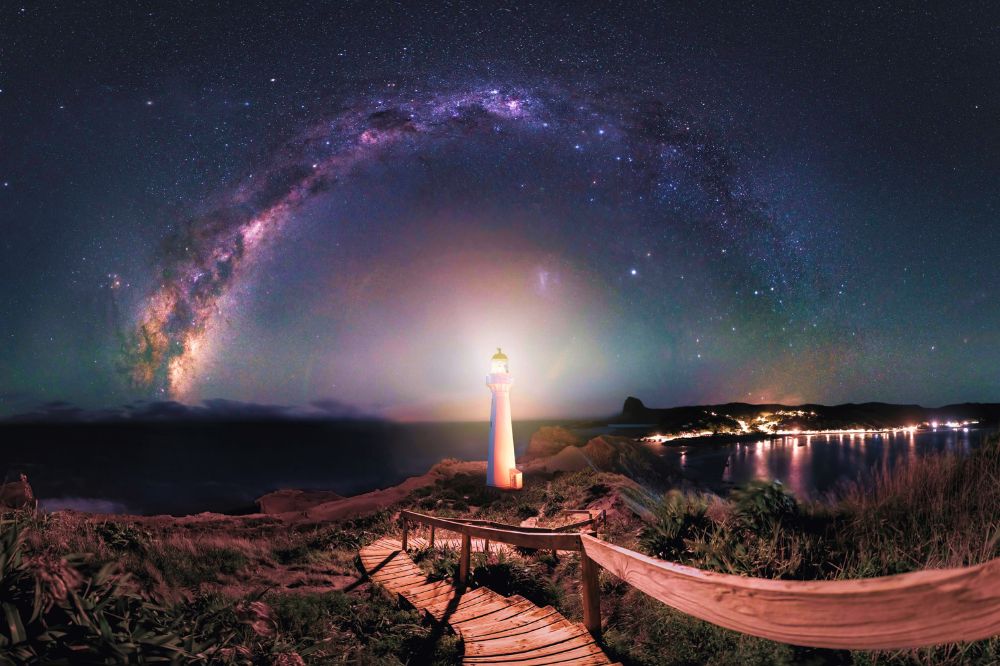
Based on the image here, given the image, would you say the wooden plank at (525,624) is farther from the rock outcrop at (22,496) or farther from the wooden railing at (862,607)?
the rock outcrop at (22,496)

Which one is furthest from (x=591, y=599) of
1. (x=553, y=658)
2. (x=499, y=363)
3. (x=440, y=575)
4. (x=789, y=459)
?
(x=789, y=459)

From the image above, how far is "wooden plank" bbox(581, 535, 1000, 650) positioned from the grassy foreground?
2490 millimetres

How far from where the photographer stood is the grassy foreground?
2.49 meters

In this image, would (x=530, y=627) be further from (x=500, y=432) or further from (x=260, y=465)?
(x=260, y=465)

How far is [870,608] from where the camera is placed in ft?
4.81

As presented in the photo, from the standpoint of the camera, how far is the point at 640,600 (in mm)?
6855

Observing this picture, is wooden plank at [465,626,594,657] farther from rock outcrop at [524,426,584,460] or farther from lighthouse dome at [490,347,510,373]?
rock outcrop at [524,426,584,460]

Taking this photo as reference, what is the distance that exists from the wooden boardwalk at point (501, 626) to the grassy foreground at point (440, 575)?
33 cm

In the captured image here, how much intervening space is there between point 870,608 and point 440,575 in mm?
8132

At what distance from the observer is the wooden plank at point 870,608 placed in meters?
1.33

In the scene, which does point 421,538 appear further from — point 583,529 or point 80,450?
point 80,450

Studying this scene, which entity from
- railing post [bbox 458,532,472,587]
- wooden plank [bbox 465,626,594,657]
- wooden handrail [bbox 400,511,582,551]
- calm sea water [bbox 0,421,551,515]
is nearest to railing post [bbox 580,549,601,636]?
wooden plank [bbox 465,626,594,657]

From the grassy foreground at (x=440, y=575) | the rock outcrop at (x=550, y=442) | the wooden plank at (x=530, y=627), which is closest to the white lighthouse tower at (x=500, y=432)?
the grassy foreground at (x=440, y=575)

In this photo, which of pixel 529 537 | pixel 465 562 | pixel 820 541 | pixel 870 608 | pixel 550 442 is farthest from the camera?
pixel 550 442
